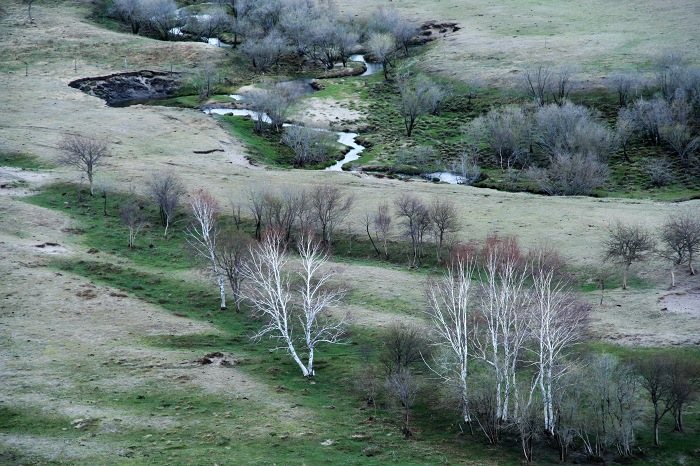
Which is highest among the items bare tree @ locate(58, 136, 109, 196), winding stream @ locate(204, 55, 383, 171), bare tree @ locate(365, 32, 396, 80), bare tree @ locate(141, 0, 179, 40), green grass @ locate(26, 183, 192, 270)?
bare tree @ locate(141, 0, 179, 40)

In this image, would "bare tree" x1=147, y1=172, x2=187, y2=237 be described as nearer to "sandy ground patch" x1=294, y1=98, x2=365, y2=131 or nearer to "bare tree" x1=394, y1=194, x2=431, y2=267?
"bare tree" x1=394, y1=194, x2=431, y2=267

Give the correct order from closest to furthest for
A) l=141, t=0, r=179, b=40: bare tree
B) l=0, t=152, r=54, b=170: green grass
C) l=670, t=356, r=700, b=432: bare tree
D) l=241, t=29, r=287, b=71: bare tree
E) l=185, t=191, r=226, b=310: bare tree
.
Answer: l=670, t=356, r=700, b=432: bare tree, l=185, t=191, r=226, b=310: bare tree, l=0, t=152, r=54, b=170: green grass, l=241, t=29, r=287, b=71: bare tree, l=141, t=0, r=179, b=40: bare tree

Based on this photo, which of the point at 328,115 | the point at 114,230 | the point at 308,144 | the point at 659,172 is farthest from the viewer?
the point at 328,115

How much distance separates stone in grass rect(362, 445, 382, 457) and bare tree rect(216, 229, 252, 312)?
2456 centimetres

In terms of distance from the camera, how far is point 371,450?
47688mm

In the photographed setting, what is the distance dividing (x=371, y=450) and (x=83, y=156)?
61.7 meters

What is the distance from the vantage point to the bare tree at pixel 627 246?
72.1m

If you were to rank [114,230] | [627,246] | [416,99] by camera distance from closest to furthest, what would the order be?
1. [627,246]
2. [114,230]
3. [416,99]

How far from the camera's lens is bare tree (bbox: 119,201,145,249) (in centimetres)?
8381

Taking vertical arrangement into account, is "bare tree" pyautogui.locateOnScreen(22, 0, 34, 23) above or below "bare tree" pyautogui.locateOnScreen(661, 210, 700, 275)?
above

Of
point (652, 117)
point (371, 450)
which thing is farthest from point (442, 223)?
point (652, 117)

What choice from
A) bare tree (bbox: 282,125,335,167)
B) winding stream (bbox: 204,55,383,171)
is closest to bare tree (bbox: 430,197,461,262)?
winding stream (bbox: 204,55,383,171)

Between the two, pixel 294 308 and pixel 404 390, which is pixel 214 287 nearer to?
pixel 294 308

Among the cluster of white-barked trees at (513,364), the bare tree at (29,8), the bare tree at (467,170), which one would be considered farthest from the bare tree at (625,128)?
the bare tree at (29,8)
